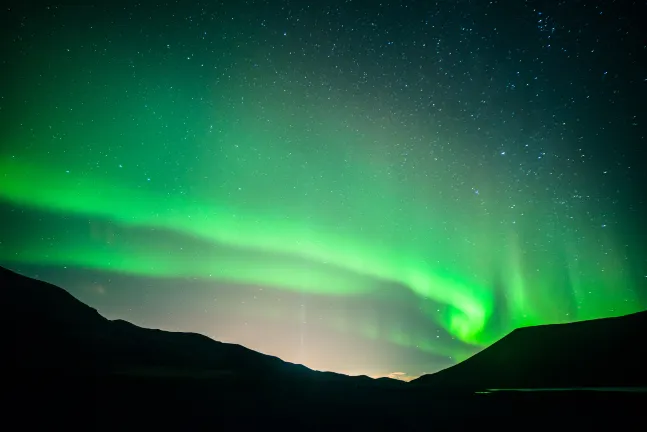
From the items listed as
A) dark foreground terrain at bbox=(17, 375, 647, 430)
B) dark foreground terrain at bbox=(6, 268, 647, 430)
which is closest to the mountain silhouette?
dark foreground terrain at bbox=(6, 268, 647, 430)

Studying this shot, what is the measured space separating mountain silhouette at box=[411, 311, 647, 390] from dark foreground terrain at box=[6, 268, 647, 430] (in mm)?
365

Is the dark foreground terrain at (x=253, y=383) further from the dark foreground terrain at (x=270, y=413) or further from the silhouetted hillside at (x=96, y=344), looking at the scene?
the silhouetted hillside at (x=96, y=344)

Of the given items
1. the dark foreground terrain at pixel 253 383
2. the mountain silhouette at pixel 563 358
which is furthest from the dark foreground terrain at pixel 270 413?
the mountain silhouette at pixel 563 358

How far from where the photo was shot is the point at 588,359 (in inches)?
2776

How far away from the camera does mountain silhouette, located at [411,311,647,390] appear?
6278cm

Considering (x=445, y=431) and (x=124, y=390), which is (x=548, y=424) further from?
(x=124, y=390)

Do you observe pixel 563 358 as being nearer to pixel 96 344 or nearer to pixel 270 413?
pixel 96 344

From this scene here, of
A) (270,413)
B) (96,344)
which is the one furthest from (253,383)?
(96,344)

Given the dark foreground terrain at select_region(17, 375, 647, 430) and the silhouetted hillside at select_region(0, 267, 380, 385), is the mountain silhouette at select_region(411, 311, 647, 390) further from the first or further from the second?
the dark foreground terrain at select_region(17, 375, 647, 430)

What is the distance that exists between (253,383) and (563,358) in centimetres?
7783

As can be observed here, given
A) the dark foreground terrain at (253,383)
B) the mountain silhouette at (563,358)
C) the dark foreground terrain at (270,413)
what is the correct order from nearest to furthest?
the dark foreground terrain at (270,413) → the dark foreground terrain at (253,383) → the mountain silhouette at (563,358)

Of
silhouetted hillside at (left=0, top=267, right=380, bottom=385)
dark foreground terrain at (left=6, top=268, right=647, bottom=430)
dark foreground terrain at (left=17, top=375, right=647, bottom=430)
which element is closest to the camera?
dark foreground terrain at (left=17, top=375, right=647, bottom=430)

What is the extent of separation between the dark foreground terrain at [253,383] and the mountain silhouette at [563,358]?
36 cm

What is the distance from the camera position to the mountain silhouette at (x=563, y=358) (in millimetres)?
62781
